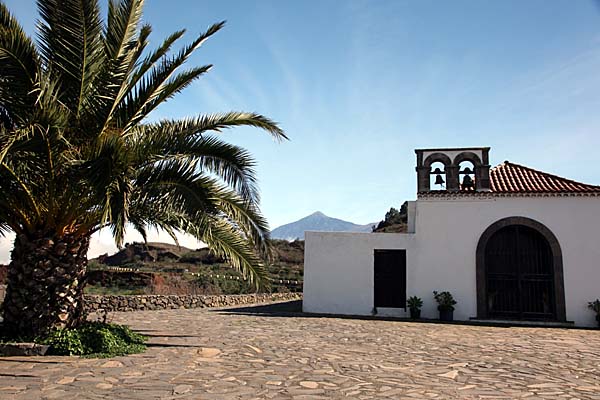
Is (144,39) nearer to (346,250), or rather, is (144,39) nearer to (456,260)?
(346,250)

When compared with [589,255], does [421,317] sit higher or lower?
lower

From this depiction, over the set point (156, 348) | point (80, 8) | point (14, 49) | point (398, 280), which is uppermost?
point (80, 8)

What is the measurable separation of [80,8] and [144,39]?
1.37 metres

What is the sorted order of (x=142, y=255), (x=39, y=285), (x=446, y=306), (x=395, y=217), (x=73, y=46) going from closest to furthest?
(x=73, y=46)
(x=39, y=285)
(x=446, y=306)
(x=142, y=255)
(x=395, y=217)

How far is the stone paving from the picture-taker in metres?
6.23

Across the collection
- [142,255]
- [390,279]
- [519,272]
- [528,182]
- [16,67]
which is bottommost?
[390,279]

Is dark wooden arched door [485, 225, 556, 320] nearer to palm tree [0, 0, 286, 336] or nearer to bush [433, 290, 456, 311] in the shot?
bush [433, 290, 456, 311]

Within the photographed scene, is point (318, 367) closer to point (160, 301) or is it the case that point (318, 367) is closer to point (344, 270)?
point (344, 270)

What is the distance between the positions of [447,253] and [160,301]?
35.1ft

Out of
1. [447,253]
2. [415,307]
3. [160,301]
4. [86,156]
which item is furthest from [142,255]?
[86,156]

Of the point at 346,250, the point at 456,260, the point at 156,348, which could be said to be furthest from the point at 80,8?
the point at 456,260

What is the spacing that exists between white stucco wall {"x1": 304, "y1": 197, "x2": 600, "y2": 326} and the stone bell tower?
65 cm

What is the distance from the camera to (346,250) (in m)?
18.4

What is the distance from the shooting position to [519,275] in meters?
16.9
